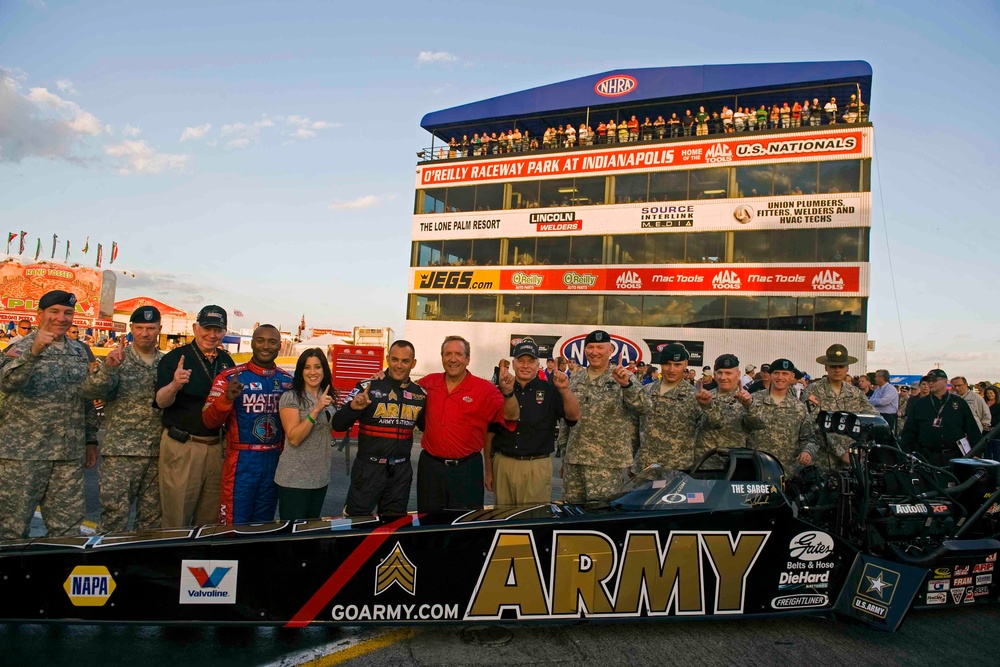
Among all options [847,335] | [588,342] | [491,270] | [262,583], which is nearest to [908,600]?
[588,342]

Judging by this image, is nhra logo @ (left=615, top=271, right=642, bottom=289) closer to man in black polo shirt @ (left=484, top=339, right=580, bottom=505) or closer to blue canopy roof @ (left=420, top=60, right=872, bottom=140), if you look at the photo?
blue canopy roof @ (left=420, top=60, right=872, bottom=140)

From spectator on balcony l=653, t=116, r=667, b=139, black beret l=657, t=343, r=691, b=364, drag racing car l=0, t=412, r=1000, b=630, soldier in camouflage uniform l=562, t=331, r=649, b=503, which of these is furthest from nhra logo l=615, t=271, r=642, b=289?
drag racing car l=0, t=412, r=1000, b=630

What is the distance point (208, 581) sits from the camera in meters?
3.64

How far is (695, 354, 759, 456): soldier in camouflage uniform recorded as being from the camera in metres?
5.65

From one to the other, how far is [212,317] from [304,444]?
121cm

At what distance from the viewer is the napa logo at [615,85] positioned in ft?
103

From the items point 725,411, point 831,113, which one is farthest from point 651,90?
point 725,411

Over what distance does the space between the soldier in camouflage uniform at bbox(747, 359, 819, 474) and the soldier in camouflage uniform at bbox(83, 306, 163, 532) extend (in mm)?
4793

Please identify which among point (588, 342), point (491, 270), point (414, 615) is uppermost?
point (491, 270)

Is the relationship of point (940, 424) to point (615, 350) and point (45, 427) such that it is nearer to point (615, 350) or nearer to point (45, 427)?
point (45, 427)

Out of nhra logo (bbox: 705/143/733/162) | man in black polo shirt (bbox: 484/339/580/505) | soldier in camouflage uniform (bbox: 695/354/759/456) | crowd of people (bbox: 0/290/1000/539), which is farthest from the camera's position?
nhra logo (bbox: 705/143/733/162)

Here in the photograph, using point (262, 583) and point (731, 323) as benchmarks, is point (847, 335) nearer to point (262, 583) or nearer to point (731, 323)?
point (731, 323)

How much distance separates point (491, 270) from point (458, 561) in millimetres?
28648

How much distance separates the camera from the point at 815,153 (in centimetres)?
2644
